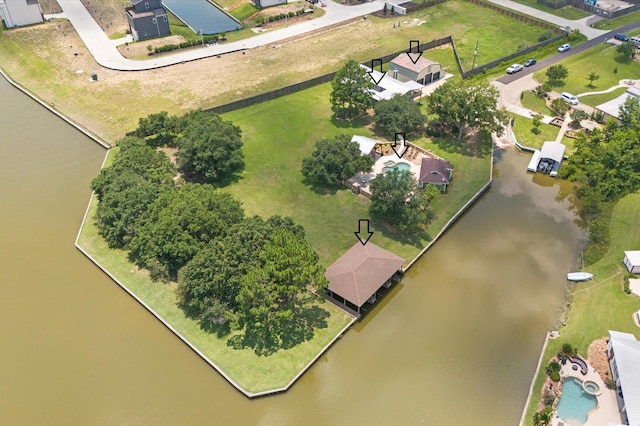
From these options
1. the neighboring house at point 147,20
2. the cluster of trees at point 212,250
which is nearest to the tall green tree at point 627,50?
the cluster of trees at point 212,250

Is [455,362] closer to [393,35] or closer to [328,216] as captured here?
[328,216]

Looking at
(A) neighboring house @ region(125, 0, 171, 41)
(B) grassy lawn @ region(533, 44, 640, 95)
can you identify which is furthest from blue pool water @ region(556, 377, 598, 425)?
(A) neighboring house @ region(125, 0, 171, 41)

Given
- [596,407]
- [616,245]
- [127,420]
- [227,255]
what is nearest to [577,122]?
[616,245]

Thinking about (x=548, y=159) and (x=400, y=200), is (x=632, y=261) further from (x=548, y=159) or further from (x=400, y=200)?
(x=400, y=200)

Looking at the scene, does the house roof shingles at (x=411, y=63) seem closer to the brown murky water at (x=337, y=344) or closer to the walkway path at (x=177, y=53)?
the walkway path at (x=177, y=53)

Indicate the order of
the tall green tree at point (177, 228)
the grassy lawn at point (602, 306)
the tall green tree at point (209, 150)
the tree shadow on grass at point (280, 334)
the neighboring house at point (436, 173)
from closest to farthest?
the grassy lawn at point (602, 306)
the tree shadow on grass at point (280, 334)
the tall green tree at point (177, 228)
the neighboring house at point (436, 173)
the tall green tree at point (209, 150)

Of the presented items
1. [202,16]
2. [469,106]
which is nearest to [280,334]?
[469,106]
